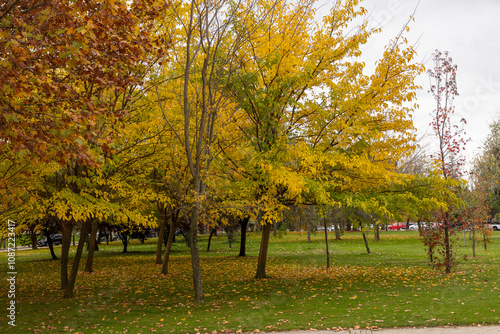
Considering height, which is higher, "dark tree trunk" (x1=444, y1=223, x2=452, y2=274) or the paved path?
"dark tree trunk" (x1=444, y1=223, x2=452, y2=274)

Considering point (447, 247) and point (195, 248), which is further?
point (447, 247)

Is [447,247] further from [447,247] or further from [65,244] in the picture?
[65,244]

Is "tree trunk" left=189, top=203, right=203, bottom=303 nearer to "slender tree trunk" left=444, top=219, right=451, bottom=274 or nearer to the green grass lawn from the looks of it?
the green grass lawn

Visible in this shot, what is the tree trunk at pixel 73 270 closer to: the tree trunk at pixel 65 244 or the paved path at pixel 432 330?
the tree trunk at pixel 65 244

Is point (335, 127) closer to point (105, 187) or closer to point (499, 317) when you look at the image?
point (499, 317)

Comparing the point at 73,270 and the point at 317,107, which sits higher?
the point at 317,107

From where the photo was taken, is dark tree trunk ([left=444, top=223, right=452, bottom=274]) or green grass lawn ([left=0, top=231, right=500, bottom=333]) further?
dark tree trunk ([left=444, top=223, right=452, bottom=274])

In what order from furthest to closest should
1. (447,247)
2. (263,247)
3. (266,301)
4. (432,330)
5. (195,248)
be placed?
(263,247), (447,247), (195,248), (266,301), (432,330)

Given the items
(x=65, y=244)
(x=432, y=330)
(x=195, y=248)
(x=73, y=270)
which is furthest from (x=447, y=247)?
(x=65, y=244)

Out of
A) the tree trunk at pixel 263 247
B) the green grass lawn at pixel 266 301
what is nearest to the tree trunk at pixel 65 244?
the green grass lawn at pixel 266 301

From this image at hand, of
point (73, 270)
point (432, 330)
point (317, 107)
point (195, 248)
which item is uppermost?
point (317, 107)

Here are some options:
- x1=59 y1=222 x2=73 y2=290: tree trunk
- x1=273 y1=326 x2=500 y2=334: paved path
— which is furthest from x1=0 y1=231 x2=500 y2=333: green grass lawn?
x1=59 y1=222 x2=73 y2=290: tree trunk

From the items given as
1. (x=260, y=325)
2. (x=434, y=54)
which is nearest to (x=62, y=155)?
(x=260, y=325)

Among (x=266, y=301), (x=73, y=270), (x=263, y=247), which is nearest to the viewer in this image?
(x=266, y=301)
